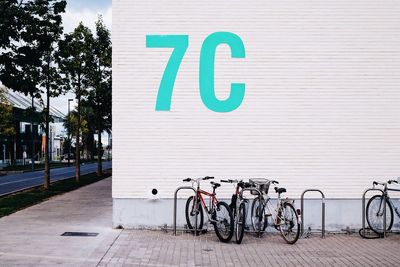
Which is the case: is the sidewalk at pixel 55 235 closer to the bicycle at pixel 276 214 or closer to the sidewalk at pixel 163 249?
the sidewalk at pixel 163 249

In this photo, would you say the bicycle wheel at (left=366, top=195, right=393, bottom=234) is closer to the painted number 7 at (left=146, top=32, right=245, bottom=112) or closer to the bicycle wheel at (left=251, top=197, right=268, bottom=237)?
the bicycle wheel at (left=251, top=197, right=268, bottom=237)

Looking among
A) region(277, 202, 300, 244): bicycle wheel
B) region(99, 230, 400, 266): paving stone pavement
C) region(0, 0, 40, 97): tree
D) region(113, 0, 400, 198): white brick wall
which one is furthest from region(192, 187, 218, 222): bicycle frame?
region(0, 0, 40, 97): tree

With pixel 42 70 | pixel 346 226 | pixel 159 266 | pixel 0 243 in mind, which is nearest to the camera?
pixel 159 266

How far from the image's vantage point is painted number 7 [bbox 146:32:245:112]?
11.3m

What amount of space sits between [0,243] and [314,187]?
654 cm

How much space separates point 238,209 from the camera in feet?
32.8

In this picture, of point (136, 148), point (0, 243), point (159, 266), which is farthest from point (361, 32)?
point (0, 243)

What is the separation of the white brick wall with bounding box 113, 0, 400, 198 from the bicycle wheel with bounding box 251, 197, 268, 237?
88cm

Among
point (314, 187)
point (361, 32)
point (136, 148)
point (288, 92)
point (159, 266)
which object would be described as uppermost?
point (361, 32)

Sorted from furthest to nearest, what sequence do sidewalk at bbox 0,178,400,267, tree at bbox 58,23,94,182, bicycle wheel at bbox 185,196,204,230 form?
tree at bbox 58,23,94,182 → bicycle wheel at bbox 185,196,204,230 → sidewalk at bbox 0,178,400,267

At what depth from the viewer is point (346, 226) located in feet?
36.9

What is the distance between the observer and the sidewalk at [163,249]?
8.10 m

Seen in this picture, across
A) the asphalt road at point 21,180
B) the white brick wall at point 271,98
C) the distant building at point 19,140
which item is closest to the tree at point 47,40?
the asphalt road at point 21,180

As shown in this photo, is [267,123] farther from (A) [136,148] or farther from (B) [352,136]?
(A) [136,148]
